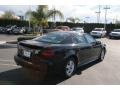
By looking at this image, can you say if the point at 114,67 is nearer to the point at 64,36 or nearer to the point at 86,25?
the point at 64,36

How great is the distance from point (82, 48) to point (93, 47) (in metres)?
1.17

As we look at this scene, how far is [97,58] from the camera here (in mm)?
8922

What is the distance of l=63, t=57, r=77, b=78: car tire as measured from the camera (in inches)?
244

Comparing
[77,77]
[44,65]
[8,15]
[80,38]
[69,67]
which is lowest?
[77,77]

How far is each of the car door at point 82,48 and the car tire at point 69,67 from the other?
0.38 meters

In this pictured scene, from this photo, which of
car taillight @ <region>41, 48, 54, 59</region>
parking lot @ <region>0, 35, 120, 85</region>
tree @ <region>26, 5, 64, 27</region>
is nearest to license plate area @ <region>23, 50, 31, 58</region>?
car taillight @ <region>41, 48, 54, 59</region>

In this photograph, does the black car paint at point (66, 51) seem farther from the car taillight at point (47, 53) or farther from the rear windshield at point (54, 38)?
the rear windshield at point (54, 38)

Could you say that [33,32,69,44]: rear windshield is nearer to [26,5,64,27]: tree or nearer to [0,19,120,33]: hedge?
[26,5,64,27]: tree

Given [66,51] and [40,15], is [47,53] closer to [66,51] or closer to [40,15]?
[66,51]

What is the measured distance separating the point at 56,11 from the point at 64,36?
28014mm

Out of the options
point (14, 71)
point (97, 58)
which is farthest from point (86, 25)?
point (14, 71)

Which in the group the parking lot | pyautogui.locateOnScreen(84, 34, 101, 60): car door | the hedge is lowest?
the parking lot

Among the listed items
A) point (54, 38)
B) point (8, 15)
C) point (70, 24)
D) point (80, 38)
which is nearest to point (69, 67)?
point (54, 38)

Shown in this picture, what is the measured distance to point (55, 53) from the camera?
18.9 ft
